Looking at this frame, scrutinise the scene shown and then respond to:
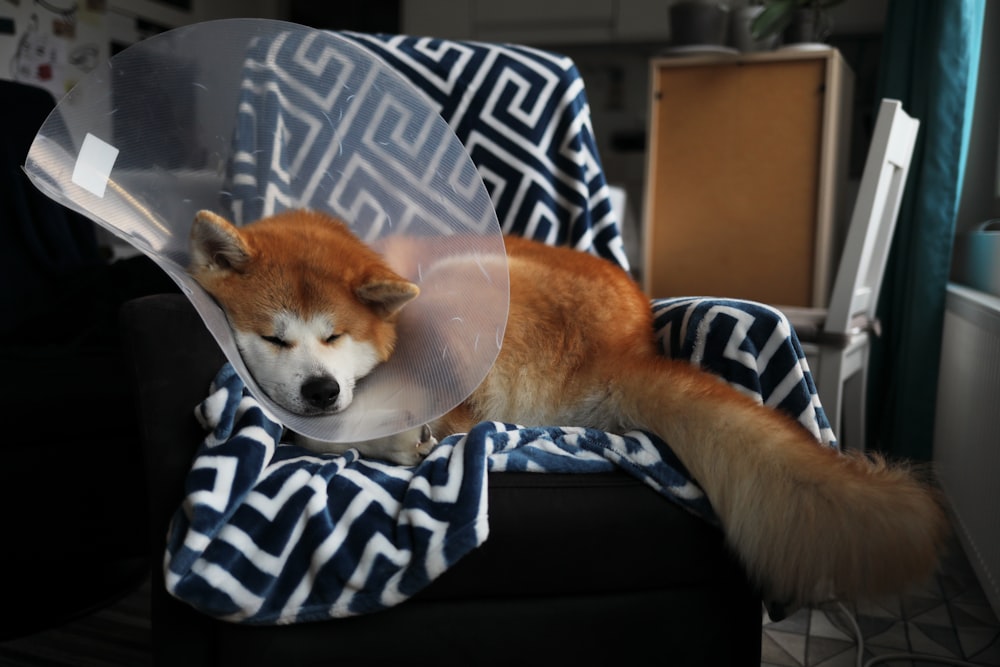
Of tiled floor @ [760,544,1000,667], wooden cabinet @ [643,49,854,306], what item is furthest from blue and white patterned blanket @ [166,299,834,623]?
wooden cabinet @ [643,49,854,306]

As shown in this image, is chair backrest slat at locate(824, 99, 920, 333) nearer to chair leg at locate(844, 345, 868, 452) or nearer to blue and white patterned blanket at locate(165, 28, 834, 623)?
chair leg at locate(844, 345, 868, 452)

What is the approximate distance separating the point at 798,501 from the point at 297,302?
0.59 meters

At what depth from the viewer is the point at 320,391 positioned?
2.84 ft

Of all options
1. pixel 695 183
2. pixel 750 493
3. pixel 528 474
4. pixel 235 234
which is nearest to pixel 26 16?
pixel 695 183

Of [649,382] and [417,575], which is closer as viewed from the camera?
[417,575]

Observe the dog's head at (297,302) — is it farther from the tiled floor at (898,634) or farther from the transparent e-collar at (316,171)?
the tiled floor at (898,634)

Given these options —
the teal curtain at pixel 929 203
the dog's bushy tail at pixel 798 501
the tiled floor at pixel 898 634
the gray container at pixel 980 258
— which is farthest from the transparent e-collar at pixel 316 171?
the teal curtain at pixel 929 203

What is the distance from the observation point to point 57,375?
136cm

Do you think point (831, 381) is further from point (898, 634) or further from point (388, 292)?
point (388, 292)

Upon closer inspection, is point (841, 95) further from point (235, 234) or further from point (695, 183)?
point (235, 234)

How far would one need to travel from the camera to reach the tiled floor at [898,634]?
1261 mm

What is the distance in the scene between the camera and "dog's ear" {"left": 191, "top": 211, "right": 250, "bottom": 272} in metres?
0.81

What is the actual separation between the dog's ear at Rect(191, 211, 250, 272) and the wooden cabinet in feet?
5.86

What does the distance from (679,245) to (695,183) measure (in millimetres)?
201
